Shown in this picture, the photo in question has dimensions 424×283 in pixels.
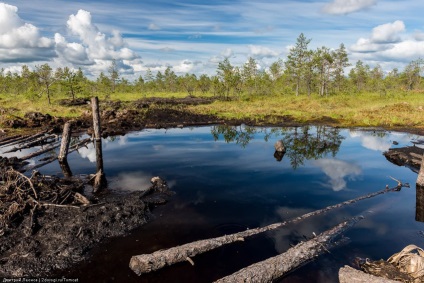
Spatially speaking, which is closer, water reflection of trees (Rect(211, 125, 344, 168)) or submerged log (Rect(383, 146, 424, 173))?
submerged log (Rect(383, 146, 424, 173))

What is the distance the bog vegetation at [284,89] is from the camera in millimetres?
42719

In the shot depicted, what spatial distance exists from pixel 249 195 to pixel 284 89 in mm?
82658

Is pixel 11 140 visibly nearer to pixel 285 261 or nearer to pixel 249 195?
pixel 249 195

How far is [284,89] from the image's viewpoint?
304 feet

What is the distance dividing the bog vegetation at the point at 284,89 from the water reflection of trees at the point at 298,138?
20.3 ft

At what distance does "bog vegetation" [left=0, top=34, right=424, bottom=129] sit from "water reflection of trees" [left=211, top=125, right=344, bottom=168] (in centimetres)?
619

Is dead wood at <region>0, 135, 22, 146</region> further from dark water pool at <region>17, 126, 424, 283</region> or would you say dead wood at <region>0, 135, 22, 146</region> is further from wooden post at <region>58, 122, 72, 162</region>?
wooden post at <region>58, 122, 72, 162</region>

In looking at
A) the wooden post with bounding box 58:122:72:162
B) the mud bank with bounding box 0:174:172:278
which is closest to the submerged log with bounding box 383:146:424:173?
the mud bank with bounding box 0:174:172:278

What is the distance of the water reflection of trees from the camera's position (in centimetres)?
2373

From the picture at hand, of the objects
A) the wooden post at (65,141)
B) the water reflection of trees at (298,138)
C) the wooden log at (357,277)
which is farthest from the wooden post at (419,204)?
the wooden post at (65,141)

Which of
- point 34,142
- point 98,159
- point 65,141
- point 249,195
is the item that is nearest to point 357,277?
point 249,195

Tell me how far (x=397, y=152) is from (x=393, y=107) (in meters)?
25.1

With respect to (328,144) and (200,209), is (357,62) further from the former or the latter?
(200,209)

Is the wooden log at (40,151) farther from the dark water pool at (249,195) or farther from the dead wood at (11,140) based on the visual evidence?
the dead wood at (11,140)
